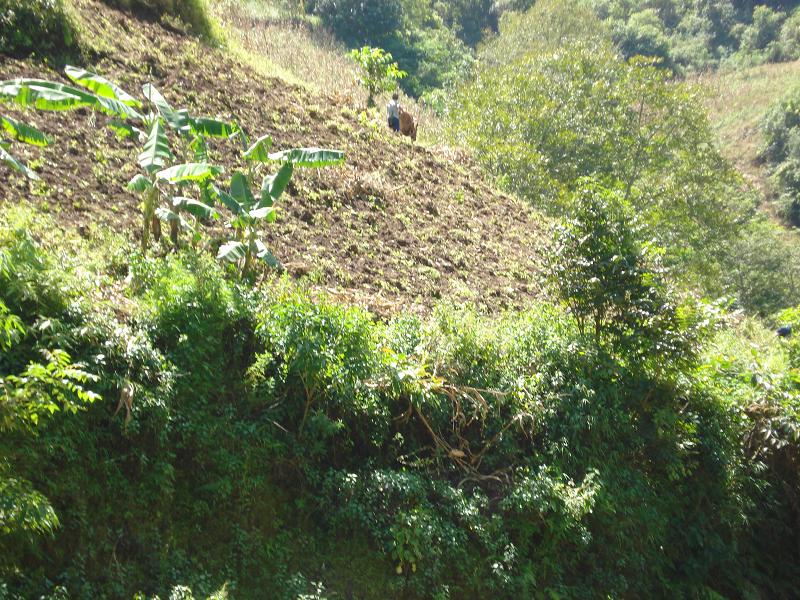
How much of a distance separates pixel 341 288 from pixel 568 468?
3.06 m

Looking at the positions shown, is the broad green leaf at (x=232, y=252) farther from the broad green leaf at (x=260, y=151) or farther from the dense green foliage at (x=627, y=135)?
the dense green foliage at (x=627, y=135)

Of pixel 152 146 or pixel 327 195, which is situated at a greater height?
pixel 152 146

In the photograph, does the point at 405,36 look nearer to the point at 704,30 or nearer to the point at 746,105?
the point at 746,105

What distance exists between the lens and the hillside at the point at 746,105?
40.5 meters

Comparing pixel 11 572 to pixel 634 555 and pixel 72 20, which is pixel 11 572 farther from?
pixel 72 20

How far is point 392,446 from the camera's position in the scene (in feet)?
20.3

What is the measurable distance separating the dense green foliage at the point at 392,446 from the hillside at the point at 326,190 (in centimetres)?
129

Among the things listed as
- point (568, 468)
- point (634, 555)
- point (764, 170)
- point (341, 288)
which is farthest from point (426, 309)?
point (764, 170)

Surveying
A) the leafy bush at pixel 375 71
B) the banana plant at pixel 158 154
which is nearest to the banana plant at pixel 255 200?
the banana plant at pixel 158 154

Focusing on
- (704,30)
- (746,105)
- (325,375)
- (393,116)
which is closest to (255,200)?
(325,375)

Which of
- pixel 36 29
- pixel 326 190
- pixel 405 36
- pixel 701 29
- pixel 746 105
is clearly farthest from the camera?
pixel 701 29

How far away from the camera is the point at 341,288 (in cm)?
812

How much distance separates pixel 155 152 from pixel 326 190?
388 cm

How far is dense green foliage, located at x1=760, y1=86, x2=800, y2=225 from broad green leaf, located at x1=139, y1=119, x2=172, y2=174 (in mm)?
36178
